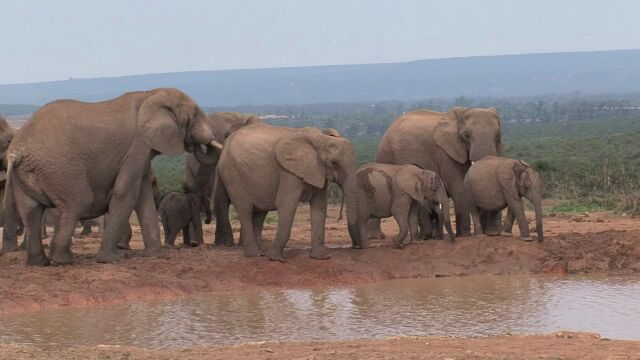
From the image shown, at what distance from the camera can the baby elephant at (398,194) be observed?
55.9ft

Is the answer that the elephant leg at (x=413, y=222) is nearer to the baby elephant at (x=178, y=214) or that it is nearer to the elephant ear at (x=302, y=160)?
the elephant ear at (x=302, y=160)

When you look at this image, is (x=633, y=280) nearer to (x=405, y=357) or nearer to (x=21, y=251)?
(x=405, y=357)

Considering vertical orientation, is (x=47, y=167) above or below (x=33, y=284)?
above

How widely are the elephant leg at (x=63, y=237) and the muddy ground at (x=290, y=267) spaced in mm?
244

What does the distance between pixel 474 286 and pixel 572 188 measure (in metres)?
15.9

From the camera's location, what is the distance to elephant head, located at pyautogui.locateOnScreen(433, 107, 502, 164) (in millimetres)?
18031

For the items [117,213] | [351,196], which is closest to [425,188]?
[351,196]

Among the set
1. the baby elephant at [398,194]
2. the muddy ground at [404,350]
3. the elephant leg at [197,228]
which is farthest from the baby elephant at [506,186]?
the muddy ground at [404,350]

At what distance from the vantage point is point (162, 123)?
51.9 ft

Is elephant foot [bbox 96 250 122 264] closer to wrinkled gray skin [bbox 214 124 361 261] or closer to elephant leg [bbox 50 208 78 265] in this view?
elephant leg [bbox 50 208 78 265]

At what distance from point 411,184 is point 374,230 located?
235 cm

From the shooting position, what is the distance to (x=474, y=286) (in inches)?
601

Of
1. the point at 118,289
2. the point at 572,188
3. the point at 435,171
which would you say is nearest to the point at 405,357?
the point at 118,289

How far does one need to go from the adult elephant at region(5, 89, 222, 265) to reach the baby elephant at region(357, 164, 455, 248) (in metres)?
2.84
